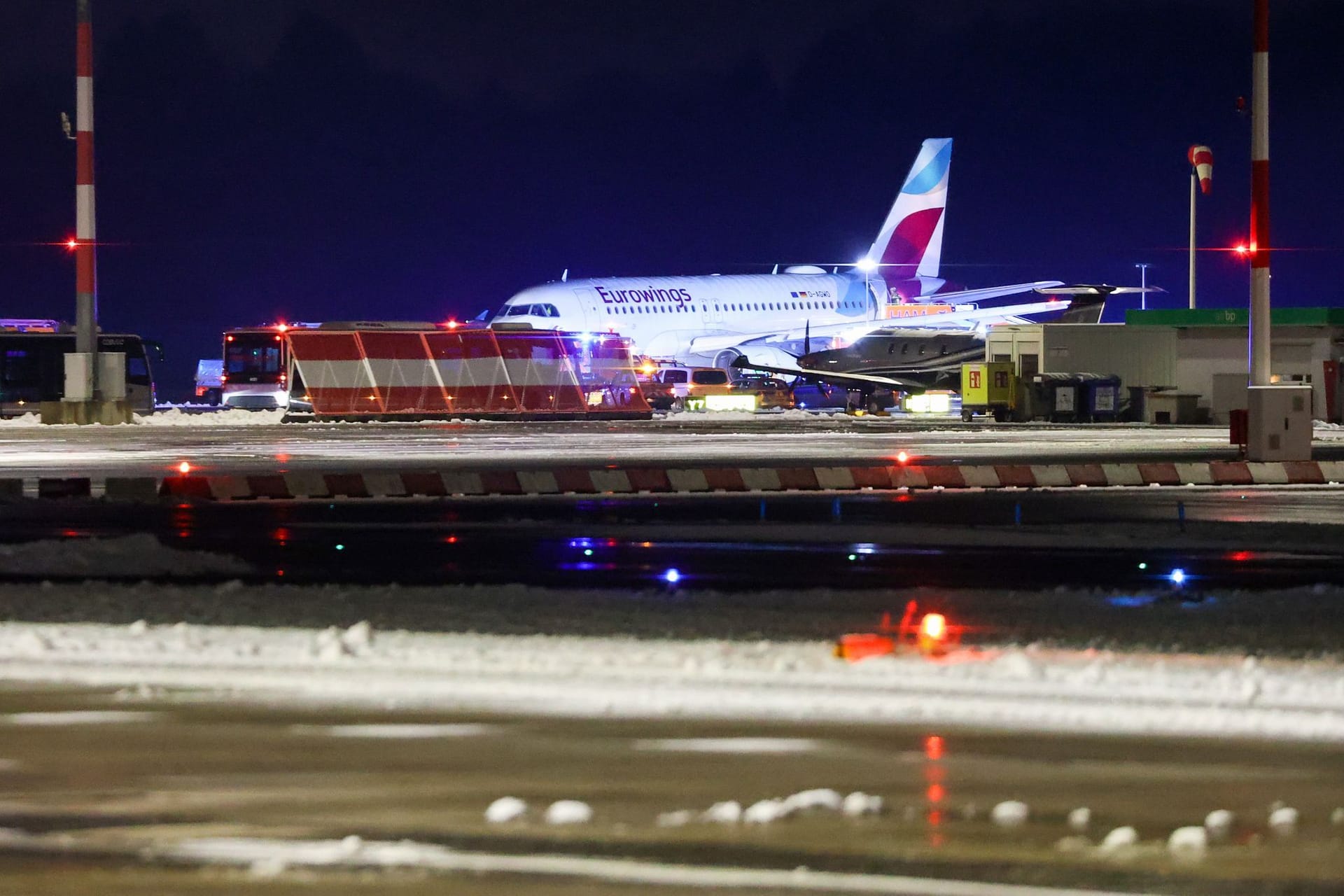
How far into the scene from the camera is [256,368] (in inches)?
2431

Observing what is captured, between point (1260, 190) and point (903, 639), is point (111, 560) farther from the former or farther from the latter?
point (1260, 190)

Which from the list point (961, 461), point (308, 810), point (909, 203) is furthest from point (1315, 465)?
point (909, 203)

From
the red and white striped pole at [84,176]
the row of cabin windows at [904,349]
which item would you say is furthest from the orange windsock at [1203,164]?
the red and white striped pole at [84,176]

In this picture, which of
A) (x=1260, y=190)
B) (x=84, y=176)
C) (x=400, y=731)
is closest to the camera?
(x=400, y=731)

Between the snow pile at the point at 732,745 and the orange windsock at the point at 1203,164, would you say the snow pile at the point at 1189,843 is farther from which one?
the orange windsock at the point at 1203,164

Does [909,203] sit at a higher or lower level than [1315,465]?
higher

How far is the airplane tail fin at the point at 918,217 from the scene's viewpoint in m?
91.9

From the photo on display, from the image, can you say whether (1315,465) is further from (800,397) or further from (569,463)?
(800,397)

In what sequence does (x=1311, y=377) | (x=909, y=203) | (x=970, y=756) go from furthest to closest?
(x=909, y=203) → (x=1311, y=377) → (x=970, y=756)

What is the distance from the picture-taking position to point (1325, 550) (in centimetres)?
1561

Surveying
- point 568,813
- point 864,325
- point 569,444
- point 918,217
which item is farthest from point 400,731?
point 918,217

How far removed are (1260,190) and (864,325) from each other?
47.9m

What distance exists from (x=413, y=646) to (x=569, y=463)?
18696 mm

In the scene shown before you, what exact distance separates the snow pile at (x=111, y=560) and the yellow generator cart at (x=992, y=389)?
37142mm
